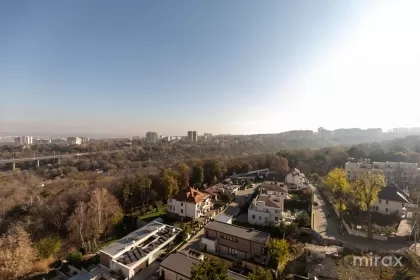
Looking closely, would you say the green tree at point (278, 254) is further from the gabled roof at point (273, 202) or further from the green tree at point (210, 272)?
the gabled roof at point (273, 202)

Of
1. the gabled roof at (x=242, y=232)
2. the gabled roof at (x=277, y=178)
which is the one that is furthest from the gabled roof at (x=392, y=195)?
the gabled roof at (x=242, y=232)

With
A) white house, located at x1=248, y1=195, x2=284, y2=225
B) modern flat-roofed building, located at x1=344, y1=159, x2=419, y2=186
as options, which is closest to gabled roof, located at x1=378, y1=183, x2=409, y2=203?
modern flat-roofed building, located at x1=344, y1=159, x2=419, y2=186

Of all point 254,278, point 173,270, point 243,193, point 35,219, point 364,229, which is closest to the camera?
point 254,278

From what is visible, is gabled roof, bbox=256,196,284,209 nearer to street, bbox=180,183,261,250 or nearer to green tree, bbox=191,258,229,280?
street, bbox=180,183,261,250

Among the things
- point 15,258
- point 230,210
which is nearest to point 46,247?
point 15,258

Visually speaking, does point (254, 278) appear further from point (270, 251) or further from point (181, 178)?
point (181, 178)

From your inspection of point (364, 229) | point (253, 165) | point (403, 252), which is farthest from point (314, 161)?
point (403, 252)

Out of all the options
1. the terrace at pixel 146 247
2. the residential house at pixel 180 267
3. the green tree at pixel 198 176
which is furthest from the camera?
the green tree at pixel 198 176
